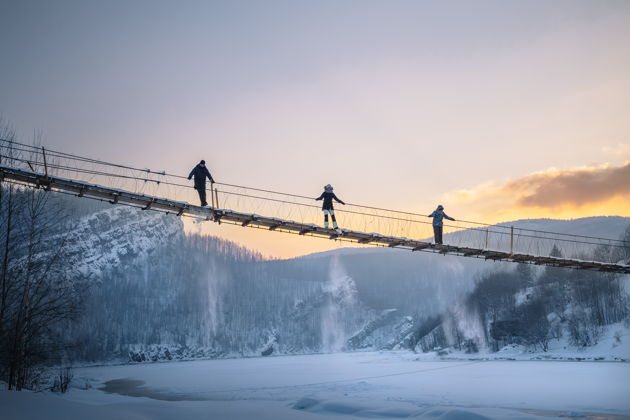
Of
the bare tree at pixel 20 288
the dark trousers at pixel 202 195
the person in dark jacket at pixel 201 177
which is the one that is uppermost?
the person in dark jacket at pixel 201 177

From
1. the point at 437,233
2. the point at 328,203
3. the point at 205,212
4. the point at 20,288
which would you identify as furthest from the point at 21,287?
the point at 437,233

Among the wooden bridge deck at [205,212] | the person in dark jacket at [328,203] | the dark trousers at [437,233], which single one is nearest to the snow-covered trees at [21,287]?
the wooden bridge deck at [205,212]

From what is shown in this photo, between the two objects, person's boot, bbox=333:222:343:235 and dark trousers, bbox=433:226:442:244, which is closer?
person's boot, bbox=333:222:343:235

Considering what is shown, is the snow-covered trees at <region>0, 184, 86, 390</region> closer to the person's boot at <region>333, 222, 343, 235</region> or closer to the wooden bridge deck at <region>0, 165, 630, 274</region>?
the wooden bridge deck at <region>0, 165, 630, 274</region>

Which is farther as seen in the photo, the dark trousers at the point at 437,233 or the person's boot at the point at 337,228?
the dark trousers at the point at 437,233

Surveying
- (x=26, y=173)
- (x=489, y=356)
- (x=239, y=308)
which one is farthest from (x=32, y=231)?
(x=239, y=308)

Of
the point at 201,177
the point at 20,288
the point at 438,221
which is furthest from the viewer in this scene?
the point at 438,221

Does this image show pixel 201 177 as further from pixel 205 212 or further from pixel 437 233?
pixel 437 233

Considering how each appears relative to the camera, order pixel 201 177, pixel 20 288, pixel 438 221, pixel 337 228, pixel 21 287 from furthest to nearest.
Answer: pixel 438 221
pixel 337 228
pixel 20 288
pixel 21 287
pixel 201 177

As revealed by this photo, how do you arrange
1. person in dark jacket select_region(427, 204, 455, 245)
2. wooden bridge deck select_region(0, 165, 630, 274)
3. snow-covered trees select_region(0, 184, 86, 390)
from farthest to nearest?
1. person in dark jacket select_region(427, 204, 455, 245)
2. snow-covered trees select_region(0, 184, 86, 390)
3. wooden bridge deck select_region(0, 165, 630, 274)

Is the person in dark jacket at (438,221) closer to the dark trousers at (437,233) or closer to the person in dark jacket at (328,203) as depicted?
the dark trousers at (437,233)

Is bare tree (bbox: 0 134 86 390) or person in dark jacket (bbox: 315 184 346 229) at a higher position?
person in dark jacket (bbox: 315 184 346 229)

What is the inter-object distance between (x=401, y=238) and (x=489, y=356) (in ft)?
179

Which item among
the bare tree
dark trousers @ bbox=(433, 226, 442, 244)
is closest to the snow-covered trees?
the bare tree
